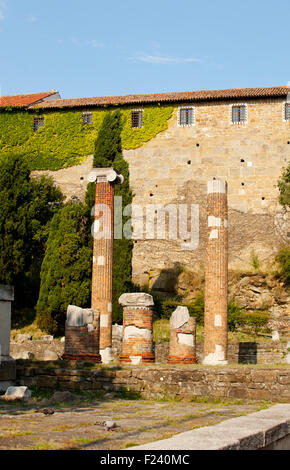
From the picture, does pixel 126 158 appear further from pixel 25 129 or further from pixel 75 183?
pixel 25 129

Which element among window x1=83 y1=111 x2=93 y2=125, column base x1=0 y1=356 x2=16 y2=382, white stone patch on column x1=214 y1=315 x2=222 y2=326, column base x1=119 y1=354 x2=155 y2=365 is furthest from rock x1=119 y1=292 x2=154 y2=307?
window x1=83 y1=111 x2=93 y2=125

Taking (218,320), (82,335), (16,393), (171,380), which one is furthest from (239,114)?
(16,393)

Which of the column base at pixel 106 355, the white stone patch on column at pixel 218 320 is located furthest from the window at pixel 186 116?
the column base at pixel 106 355

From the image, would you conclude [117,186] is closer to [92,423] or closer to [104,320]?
[104,320]

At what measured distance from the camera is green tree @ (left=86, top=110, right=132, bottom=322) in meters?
26.9

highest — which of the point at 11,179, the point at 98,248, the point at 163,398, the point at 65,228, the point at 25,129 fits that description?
the point at 25,129

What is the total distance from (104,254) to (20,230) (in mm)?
12146

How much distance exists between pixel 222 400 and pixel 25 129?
26.9 m

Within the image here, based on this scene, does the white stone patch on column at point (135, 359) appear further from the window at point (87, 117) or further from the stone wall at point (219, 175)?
the window at point (87, 117)

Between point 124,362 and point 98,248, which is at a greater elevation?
point 98,248

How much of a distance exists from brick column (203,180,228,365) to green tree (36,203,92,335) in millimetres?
10675

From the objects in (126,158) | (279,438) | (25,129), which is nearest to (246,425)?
(279,438)

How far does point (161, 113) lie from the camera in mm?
32938

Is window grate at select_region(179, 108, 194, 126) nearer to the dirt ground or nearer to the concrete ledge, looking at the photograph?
the dirt ground
